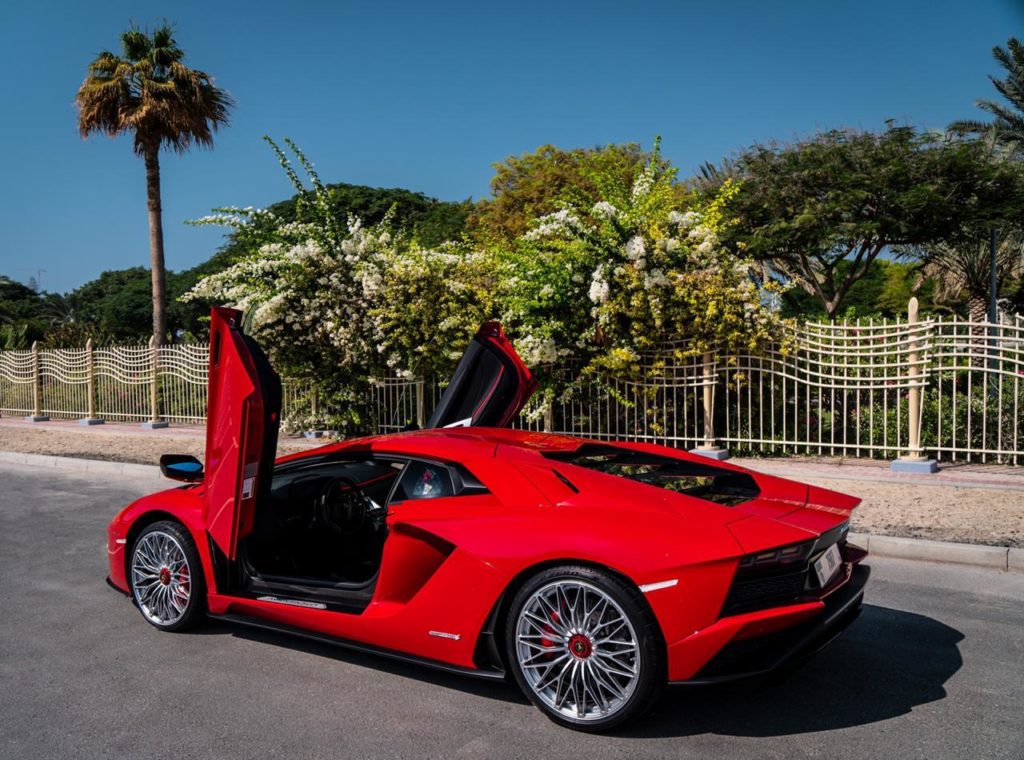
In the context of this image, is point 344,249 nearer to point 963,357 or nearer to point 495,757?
point 963,357

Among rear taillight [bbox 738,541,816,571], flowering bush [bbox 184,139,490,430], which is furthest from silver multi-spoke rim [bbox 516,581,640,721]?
flowering bush [bbox 184,139,490,430]

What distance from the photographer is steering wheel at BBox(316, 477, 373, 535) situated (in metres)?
4.80

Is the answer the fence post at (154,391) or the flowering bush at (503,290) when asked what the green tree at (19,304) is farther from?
the flowering bush at (503,290)

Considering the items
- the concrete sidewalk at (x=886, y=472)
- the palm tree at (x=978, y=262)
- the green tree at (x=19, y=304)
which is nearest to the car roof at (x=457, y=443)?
the concrete sidewalk at (x=886, y=472)

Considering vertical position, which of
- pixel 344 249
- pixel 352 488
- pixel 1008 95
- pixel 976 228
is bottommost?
pixel 352 488

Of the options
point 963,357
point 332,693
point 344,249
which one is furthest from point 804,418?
point 332,693

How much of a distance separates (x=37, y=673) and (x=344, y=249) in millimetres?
11009

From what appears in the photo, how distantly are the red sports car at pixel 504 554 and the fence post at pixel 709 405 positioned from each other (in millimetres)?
7480

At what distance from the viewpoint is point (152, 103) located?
24.5m

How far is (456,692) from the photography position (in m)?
4.04

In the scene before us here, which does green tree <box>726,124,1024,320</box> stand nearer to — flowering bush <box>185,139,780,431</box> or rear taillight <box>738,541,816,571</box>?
flowering bush <box>185,139,780,431</box>

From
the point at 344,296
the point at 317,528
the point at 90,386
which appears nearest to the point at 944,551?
the point at 317,528

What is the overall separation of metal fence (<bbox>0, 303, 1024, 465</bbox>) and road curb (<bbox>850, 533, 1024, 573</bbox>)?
4.12 meters

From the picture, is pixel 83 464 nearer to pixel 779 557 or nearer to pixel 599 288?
pixel 599 288
